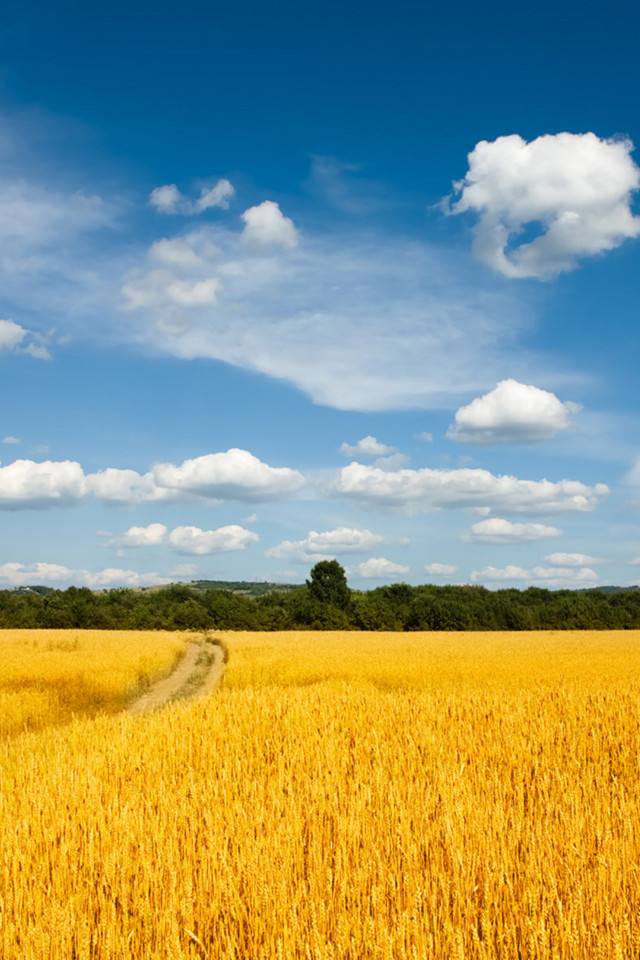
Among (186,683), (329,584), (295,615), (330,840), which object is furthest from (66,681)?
(329,584)

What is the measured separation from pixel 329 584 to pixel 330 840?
7831 centimetres

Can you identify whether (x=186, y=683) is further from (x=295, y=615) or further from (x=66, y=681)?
(x=295, y=615)

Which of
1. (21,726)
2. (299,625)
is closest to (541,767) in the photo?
(21,726)

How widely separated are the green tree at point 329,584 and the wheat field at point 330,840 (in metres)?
72.7

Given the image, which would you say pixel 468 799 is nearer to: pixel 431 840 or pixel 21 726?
pixel 431 840

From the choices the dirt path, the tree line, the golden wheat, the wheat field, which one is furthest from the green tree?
the wheat field

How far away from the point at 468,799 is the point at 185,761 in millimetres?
3395

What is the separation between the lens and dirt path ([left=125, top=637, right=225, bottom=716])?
1764 centimetres

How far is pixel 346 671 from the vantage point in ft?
63.7

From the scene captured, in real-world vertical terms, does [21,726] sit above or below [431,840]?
below

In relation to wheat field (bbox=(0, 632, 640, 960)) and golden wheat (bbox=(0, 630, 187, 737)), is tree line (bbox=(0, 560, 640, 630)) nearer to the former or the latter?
golden wheat (bbox=(0, 630, 187, 737))

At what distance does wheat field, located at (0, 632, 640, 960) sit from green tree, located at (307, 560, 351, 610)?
72658mm

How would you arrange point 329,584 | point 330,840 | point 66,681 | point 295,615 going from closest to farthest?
1. point 330,840
2. point 66,681
3. point 295,615
4. point 329,584

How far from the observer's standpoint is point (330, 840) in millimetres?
4047
